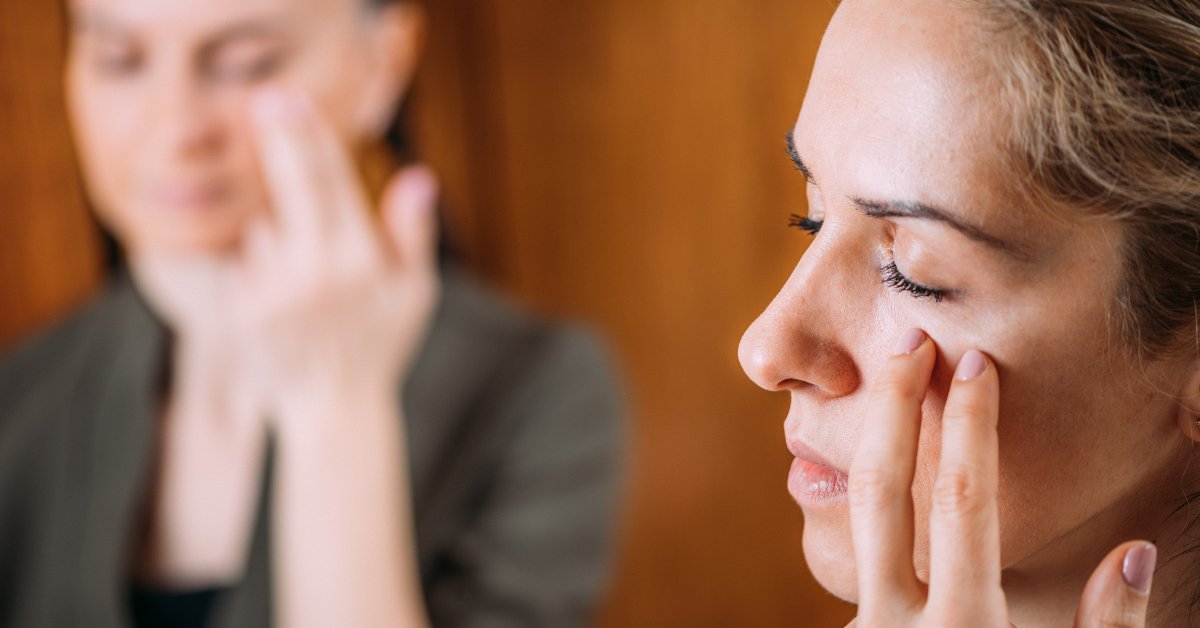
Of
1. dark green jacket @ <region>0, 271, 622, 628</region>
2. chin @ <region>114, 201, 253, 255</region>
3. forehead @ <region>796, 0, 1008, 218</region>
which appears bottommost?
dark green jacket @ <region>0, 271, 622, 628</region>

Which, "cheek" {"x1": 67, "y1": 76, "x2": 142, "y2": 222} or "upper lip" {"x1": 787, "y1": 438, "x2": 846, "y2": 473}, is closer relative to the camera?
"upper lip" {"x1": 787, "y1": 438, "x2": 846, "y2": 473}

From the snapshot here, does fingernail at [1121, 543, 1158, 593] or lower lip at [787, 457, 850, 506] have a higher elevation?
fingernail at [1121, 543, 1158, 593]

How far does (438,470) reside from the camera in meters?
1.20

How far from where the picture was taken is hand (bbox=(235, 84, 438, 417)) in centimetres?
106

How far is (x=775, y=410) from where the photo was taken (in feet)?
5.27

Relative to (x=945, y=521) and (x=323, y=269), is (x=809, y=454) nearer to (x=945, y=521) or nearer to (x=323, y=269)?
(x=945, y=521)

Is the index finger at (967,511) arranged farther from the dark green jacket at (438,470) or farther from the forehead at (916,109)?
the dark green jacket at (438,470)

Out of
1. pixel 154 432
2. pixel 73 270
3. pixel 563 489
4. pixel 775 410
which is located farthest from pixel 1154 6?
pixel 73 270

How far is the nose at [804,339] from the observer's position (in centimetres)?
38

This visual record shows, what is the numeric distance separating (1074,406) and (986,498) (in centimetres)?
6

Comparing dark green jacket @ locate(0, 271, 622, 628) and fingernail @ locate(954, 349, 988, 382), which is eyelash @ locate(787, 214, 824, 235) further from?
dark green jacket @ locate(0, 271, 622, 628)

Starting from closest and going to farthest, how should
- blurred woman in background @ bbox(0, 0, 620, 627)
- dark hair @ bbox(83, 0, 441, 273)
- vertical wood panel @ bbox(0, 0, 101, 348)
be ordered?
1. blurred woman in background @ bbox(0, 0, 620, 627)
2. dark hair @ bbox(83, 0, 441, 273)
3. vertical wood panel @ bbox(0, 0, 101, 348)

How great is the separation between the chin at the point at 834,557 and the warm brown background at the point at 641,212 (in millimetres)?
1066

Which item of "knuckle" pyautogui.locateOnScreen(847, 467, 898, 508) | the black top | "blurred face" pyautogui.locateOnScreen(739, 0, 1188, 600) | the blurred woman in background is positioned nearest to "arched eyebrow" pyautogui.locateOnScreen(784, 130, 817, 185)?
"blurred face" pyautogui.locateOnScreen(739, 0, 1188, 600)
